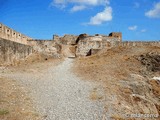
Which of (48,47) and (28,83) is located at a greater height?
(48,47)

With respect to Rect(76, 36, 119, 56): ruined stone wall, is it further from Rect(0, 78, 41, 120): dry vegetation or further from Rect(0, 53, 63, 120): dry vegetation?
Rect(0, 78, 41, 120): dry vegetation

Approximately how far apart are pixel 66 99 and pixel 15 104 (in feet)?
8.22

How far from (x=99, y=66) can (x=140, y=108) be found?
374 inches

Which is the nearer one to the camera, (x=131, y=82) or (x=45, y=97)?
(x=45, y=97)

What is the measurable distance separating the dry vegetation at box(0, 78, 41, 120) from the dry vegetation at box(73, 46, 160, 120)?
3411 mm

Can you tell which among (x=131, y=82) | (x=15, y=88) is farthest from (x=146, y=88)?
(x=15, y=88)

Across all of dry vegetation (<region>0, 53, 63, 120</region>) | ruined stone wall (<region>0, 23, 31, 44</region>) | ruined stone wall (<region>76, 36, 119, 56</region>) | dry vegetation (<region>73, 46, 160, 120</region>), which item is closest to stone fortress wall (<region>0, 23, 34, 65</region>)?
ruined stone wall (<region>0, 23, 31, 44</region>)

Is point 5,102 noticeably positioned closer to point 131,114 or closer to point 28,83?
point 28,83

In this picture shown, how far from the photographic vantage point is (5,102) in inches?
352

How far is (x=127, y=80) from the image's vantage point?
1524 cm

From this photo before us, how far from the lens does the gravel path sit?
832 centimetres

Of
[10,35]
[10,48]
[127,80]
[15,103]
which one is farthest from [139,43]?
[15,103]

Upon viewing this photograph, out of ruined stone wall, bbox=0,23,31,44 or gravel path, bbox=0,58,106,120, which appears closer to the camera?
gravel path, bbox=0,58,106,120

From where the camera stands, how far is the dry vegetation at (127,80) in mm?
10555
